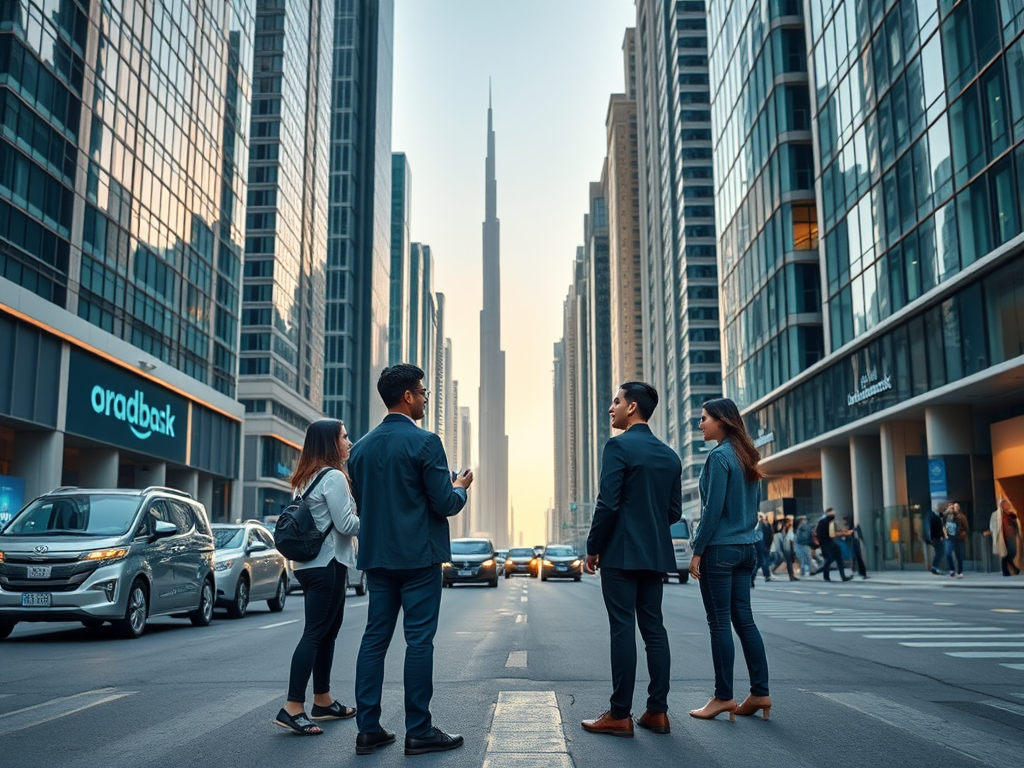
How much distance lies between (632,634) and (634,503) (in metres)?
0.73

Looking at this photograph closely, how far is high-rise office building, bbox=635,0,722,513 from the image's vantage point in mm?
98500

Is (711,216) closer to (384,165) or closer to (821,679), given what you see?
(384,165)

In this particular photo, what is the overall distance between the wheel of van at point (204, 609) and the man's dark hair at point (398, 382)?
33.1 ft

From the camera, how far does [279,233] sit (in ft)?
257

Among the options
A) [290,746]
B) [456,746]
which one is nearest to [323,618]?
[290,746]

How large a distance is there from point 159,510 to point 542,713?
8.60 meters

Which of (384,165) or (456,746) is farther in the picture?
(384,165)

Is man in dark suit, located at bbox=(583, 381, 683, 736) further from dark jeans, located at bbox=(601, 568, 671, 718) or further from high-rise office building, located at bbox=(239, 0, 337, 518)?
high-rise office building, located at bbox=(239, 0, 337, 518)

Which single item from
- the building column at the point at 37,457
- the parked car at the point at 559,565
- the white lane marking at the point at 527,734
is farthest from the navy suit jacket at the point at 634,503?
the parked car at the point at 559,565

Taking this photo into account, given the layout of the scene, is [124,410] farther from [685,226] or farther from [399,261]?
[399,261]

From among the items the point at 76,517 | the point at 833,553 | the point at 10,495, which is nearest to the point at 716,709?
the point at 76,517

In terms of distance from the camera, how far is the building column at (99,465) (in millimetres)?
37719

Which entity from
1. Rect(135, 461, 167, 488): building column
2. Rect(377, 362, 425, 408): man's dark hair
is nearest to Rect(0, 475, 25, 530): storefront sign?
Rect(135, 461, 167, 488): building column

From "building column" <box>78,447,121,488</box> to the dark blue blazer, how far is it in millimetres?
35031
